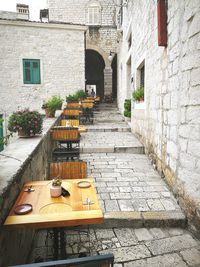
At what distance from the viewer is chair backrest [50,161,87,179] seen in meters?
3.05

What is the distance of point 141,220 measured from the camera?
3.05 meters

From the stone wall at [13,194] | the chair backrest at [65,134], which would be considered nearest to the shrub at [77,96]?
the chair backrest at [65,134]

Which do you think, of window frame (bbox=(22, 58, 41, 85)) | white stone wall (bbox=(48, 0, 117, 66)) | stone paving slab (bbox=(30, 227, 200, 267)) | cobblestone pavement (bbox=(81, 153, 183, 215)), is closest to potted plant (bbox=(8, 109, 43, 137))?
cobblestone pavement (bbox=(81, 153, 183, 215))

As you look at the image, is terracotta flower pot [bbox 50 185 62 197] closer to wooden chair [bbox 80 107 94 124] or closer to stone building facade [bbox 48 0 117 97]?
wooden chair [bbox 80 107 94 124]

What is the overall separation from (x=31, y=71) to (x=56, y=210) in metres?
13.6

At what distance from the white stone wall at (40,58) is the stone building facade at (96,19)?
3.91 m

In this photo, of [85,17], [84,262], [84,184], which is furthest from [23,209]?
[85,17]

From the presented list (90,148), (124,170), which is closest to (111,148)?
(90,148)

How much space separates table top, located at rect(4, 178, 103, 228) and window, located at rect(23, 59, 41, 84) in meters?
12.9

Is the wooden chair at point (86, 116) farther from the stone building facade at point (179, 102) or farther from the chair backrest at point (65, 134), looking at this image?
the stone building facade at point (179, 102)

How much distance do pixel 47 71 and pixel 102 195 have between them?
39.8 ft

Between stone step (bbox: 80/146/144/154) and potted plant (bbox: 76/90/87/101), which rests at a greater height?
potted plant (bbox: 76/90/87/101)

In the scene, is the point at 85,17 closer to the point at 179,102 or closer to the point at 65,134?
the point at 65,134

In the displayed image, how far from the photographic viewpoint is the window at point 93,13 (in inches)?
732
